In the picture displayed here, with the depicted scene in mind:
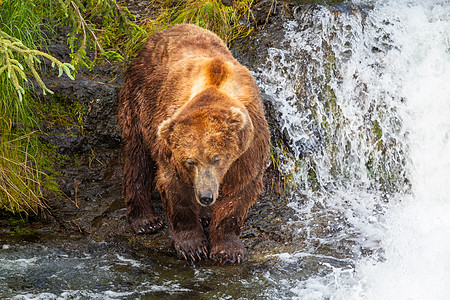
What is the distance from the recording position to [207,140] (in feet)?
14.2

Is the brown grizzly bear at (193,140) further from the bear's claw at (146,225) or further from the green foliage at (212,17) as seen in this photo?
the green foliage at (212,17)

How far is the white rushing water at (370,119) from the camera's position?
602 cm

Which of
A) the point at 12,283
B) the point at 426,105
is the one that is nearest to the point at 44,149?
the point at 12,283

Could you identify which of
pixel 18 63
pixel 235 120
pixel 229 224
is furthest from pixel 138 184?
pixel 18 63

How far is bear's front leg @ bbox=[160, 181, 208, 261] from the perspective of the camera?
500cm

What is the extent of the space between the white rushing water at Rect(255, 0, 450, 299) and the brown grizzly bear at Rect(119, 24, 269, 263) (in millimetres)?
1037

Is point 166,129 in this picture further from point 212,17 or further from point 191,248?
point 212,17

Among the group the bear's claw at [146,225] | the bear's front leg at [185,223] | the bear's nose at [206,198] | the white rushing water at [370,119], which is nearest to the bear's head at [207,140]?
the bear's nose at [206,198]

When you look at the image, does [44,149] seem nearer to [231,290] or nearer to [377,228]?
[231,290]

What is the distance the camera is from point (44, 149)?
6.48 meters

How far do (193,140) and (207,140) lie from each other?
0.11 m

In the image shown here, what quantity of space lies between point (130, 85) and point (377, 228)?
9.37 feet

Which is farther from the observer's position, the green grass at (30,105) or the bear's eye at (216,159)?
the green grass at (30,105)

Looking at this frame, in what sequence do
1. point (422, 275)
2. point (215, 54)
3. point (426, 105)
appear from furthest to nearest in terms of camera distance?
1. point (426, 105)
2. point (215, 54)
3. point (422, 275)
